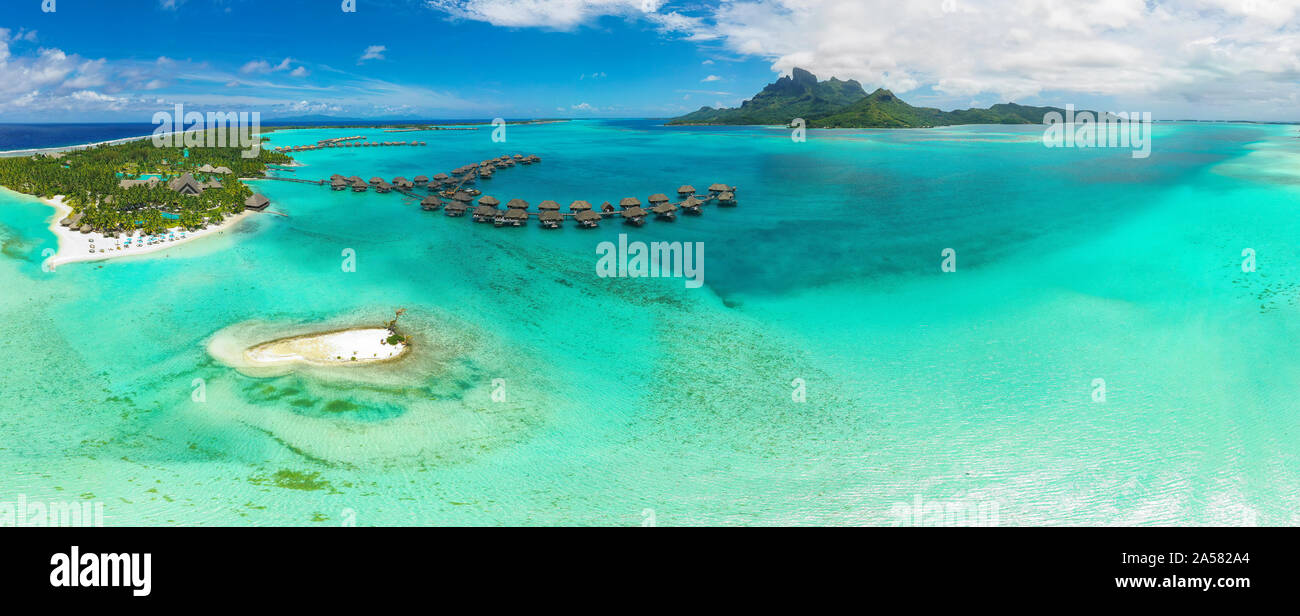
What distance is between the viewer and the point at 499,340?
1938 centimetres

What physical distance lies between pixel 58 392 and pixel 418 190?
37.3 metres

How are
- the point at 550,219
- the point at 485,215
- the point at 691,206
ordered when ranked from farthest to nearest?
the point at 691,206 → the point at 485,215 → the point at 550,219

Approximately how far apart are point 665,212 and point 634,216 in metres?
2.56

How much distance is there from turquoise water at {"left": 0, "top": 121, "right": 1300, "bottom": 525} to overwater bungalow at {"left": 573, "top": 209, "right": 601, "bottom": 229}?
83.2 inches

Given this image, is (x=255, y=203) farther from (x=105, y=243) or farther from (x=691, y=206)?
(x=691, y=206)

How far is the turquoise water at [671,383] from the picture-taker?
11.9 m

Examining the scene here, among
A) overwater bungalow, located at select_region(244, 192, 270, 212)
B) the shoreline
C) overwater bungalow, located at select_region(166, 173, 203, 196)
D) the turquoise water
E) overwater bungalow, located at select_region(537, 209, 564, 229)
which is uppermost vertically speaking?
overwater bungalow, located at select_region(166, 173, 203, 196)

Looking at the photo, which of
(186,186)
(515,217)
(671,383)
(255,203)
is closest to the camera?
(671,383)

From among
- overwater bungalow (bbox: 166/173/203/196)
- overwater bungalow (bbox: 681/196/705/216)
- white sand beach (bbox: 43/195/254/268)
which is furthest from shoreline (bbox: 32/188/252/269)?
overwater bungalow (bbox: 681/196/705/216)

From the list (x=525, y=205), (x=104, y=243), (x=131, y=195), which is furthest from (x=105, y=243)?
(x=525, y=205)

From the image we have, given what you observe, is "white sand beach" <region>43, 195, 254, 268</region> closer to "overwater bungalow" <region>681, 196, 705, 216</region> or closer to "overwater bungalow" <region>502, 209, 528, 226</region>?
"overwater bungalow" <region>502, 209, 528, 226</region>

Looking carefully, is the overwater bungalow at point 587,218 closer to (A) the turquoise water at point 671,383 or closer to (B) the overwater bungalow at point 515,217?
(A) the turquoise water at point 671,383

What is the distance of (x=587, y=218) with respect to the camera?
118ft

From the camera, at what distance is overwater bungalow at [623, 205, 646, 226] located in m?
37.6
